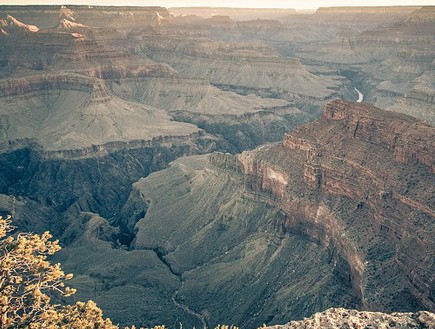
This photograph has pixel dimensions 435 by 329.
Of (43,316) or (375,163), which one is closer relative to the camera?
(43,316)

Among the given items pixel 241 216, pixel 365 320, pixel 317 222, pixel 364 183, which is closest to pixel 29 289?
pixel 365 320

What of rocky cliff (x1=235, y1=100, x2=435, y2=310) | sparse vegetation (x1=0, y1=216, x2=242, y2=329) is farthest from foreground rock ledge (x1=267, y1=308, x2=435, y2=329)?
rocky cliff (x1=235, y1=100, x2=435, y2=310)

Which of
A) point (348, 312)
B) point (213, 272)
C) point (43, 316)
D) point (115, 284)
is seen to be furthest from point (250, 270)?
point (43, 316)

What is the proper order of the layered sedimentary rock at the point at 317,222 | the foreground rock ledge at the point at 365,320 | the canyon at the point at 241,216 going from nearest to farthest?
1. the foreground rock ledge at the point at 365,320
2. the layered sedimentary rock at the point at 317,222
3. the canyon at the point at 241,216

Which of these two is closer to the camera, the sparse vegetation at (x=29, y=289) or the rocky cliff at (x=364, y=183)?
the sparse vegetation at (x=29, y=289)

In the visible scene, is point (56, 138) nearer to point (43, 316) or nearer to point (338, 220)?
point (338, 220)

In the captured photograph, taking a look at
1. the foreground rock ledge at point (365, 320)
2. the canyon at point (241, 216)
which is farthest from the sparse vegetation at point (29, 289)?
the canyon at point (241, 216)

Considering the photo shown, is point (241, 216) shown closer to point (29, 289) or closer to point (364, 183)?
point (364, 183)

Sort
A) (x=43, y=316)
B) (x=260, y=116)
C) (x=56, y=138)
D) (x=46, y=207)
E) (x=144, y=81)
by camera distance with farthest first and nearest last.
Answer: (x=144, y=81) < (x=260, y=116) < (x=56, y=138) < (x=46, y=207) < (x=43, y=316)

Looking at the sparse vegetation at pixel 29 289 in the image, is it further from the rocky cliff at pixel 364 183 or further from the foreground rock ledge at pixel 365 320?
the rocky cliff at pixel 364 183
